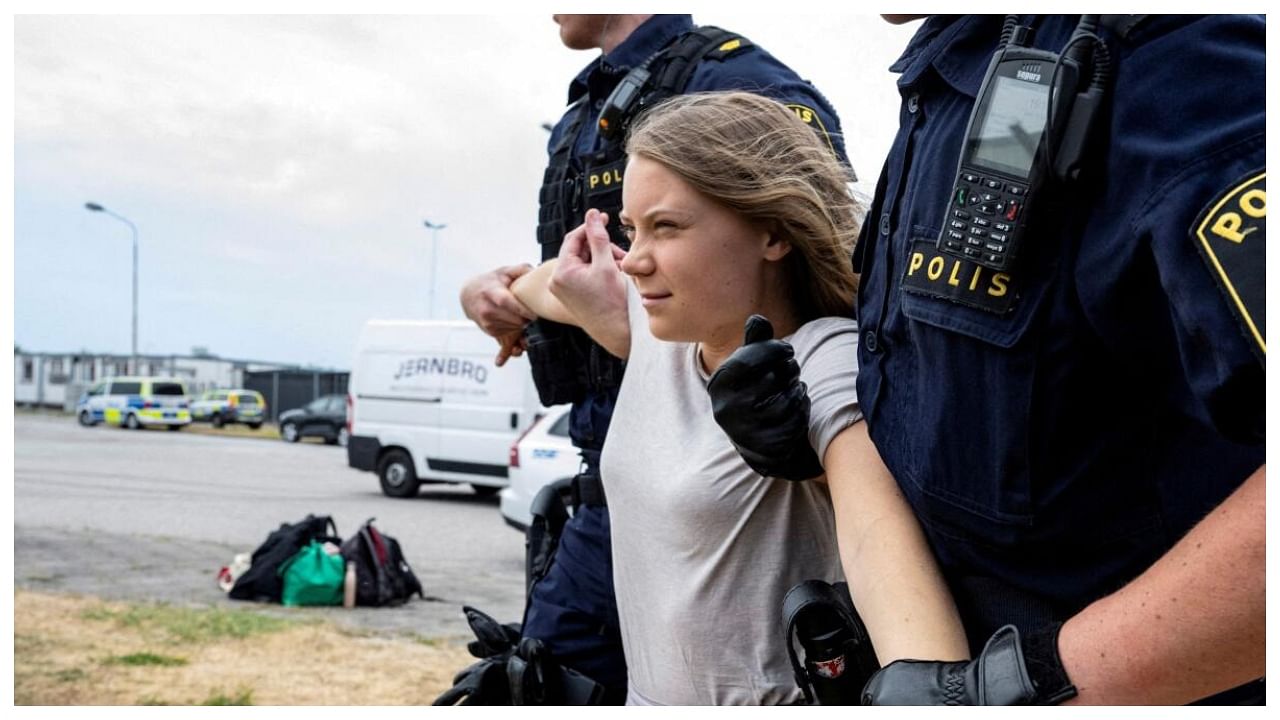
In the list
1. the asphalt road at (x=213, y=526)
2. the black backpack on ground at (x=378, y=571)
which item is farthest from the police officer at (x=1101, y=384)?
the black backpack on ground at (x=378, y=571)

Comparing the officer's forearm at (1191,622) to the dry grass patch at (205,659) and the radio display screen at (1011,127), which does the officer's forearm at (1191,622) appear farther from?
the dry grass patch at (205,659)

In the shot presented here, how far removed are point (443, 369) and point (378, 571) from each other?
6.46 metres

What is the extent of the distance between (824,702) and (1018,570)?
274 millimetres

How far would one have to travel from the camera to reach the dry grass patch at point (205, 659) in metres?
4.75

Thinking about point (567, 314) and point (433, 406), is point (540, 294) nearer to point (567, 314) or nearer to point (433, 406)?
point (567, 314)

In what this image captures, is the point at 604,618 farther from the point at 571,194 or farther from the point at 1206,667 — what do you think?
the point at 1206,667

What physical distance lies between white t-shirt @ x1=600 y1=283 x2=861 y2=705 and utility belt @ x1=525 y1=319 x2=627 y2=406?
28.3 inches

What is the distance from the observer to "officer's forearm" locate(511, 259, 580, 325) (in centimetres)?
230

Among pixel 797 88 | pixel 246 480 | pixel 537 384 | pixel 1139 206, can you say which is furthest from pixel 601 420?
pixel 246 480

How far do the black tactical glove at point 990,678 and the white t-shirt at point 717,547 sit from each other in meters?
0.44

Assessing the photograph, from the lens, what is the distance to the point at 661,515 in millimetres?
1646

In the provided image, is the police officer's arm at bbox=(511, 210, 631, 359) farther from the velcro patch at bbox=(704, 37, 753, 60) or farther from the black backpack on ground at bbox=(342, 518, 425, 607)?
the black backpack on ground at bbox=(342, 518, 425, 607)

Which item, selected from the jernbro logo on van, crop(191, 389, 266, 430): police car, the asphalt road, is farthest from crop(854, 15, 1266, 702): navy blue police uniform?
crop(191, 389, 266, 430): police car

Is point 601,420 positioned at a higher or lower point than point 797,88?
lower
